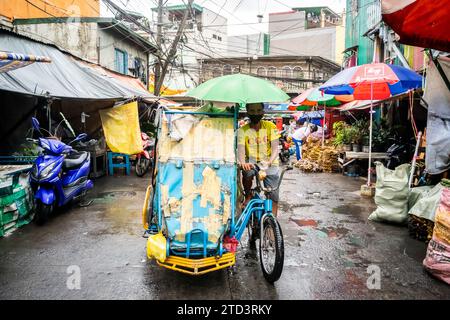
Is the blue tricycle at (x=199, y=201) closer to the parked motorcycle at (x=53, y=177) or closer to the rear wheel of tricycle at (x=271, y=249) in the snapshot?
the rear wheel of tricycle at (x=271, y=249)

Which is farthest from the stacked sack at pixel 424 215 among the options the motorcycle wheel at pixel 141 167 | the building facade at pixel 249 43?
the building facade at pixel 249 43

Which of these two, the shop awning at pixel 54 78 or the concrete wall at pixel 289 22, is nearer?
the shop awning at pixel 54 78

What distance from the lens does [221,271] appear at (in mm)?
4172

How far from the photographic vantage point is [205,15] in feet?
114

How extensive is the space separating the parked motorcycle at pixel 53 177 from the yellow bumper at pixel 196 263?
3.04 metres

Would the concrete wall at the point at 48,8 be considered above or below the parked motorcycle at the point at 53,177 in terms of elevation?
above

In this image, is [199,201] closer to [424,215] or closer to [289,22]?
[424,215]

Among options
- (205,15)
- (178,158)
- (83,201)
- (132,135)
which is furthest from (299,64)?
(178,158)

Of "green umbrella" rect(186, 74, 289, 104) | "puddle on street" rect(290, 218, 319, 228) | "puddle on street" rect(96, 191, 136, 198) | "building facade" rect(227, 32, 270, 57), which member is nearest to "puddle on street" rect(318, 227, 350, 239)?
"puddle on street" rect(290, 218, 319, 228)

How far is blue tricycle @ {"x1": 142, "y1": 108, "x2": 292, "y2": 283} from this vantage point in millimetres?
3730

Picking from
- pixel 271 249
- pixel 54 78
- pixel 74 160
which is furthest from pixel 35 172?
pixel 271 249

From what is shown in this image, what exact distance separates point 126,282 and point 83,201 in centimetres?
413

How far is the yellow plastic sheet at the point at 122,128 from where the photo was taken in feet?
33.2
